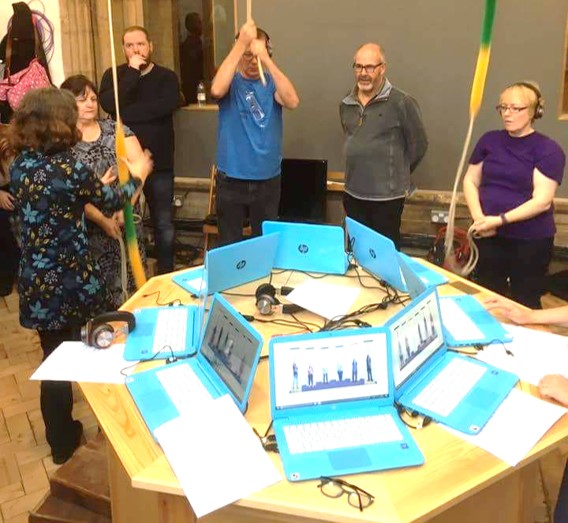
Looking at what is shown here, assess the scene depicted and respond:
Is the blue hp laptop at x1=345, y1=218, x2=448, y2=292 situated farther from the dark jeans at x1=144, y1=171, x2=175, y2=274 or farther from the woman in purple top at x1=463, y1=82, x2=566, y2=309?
the dark jeans at x1=144, y1=171, x2=175, y2=274

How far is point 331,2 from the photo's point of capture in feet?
12.9

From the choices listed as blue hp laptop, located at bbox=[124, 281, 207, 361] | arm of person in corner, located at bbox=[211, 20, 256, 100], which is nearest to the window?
arm of person in corner, located at bbox=[211, 20, 256, 100]

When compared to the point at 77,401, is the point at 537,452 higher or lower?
higher

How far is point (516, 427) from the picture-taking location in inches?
60.2

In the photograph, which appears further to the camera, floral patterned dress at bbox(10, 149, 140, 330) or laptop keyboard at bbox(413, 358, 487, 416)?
floral patterned dress at bbox(10, 149, 140, 330)

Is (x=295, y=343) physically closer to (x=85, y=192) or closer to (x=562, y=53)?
(x=85, y=192)

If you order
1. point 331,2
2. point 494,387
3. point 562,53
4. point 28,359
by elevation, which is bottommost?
point 28,359

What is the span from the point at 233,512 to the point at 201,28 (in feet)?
12.2

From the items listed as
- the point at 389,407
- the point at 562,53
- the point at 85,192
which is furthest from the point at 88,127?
the point at 562,53

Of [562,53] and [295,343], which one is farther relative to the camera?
[562,53]

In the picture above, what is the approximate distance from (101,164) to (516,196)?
1.75 meters

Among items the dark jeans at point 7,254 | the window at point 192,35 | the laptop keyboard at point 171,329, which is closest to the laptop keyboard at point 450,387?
the laptop keyboard at point 171,329

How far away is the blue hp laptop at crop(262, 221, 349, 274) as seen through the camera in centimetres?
241

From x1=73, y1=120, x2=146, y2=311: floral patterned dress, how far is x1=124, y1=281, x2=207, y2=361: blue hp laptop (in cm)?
48
